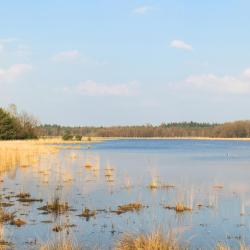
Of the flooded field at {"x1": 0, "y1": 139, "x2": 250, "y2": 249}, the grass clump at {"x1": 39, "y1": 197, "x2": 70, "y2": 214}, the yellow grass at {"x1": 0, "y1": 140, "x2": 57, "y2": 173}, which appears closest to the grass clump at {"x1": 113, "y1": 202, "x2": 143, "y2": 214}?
the flooded field at {"x1": 0, "y1": 139, "x2": 250, "y2": 249}

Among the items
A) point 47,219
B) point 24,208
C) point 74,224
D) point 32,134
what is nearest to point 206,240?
point 74,224

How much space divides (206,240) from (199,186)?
11967mm

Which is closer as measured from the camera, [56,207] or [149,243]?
[149,243]

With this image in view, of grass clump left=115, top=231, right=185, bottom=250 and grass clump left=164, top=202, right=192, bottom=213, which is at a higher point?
grass clump left=115, top=231, right=185, bottom=250

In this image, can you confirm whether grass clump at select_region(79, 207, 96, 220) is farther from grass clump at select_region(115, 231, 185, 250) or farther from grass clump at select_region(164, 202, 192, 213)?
grass clump at select_region(115, 231, 185, 250)

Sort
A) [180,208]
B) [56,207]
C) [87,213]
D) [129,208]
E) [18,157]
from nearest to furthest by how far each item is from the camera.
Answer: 1. [87,213]
2. [56,207]
3. [180,208]
4. [129,208]
5. [18,157]

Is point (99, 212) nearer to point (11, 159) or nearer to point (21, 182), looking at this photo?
point (21, 182)

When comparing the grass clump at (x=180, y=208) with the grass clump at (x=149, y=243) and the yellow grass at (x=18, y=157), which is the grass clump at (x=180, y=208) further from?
the yellow grass at (x=18, y=157)

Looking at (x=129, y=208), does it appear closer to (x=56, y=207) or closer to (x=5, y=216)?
(x=56, y=207)

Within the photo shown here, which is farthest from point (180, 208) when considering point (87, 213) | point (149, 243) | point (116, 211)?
point (149, 243)

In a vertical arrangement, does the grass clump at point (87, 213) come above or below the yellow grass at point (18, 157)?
below

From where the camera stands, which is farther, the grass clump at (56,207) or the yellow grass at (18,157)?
the yellow grass at (18,157)

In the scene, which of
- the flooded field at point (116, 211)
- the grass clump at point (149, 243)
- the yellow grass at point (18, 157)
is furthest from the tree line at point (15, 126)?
the grass clump at point (149, 243)

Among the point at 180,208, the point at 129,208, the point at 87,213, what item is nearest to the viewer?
the point at 87,213
